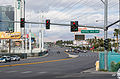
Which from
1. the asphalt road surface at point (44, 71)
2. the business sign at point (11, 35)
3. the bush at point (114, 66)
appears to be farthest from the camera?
the business sign at point (11, 35)

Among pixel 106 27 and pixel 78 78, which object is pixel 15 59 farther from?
pixel 78 78

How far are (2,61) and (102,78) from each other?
35.5 m

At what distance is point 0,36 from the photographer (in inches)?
4018

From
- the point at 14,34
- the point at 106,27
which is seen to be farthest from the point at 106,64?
the point at 14,34

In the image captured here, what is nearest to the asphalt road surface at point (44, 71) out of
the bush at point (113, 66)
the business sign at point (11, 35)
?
the bush at point (113, 66)

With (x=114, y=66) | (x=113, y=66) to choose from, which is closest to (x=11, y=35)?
(x=113, y=66)

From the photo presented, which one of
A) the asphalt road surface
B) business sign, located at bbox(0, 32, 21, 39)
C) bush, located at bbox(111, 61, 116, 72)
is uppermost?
business sign, located at bbox(0, 32, 21, 39)

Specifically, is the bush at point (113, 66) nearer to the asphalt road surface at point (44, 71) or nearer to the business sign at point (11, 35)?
the asphalt road surface at point (44, 71)

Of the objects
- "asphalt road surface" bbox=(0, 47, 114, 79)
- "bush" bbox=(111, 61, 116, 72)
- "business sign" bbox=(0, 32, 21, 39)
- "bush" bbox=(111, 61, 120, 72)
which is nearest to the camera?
"asphalt road surface" bbox=(0, 47, 114, 79)

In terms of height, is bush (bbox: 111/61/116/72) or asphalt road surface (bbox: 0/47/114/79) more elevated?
bush (bbox: 111/61/116/72)

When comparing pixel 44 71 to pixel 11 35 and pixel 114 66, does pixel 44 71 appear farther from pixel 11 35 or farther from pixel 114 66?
pixel 11 35

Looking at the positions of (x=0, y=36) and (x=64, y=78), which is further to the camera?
(x=0, y=36)

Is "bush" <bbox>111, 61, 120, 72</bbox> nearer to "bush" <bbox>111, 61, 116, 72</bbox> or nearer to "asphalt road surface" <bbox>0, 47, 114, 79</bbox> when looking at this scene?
"bush" <bbox>111, 61, 116, 72</bbox>

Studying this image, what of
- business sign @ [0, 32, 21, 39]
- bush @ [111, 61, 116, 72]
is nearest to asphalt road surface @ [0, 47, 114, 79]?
bush @ [111, 61, 116, 72]
